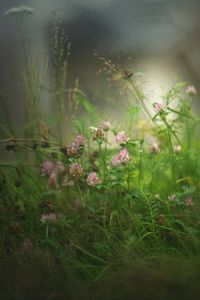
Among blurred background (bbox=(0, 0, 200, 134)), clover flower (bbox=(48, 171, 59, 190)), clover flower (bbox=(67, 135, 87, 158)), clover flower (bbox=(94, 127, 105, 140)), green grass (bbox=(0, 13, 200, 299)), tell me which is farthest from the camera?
blurred background (bbox=(0, 0, 200, 134))

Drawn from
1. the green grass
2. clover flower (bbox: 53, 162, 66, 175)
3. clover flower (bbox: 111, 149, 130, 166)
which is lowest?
the green grass

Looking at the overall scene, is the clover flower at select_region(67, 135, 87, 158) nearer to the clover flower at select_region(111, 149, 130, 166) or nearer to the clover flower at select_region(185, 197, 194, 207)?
the clover flower at select_region(111, 149, 130, 166)

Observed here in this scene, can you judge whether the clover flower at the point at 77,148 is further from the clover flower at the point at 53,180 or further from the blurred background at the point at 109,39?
the blurred background at the point at 109,39

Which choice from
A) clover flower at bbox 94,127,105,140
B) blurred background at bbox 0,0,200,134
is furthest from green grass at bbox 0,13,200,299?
blurred background at bbox 0,0,200,134

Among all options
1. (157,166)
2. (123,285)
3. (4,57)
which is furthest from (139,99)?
(4,57)

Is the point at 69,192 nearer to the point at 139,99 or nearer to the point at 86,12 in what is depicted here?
the point at 139,99

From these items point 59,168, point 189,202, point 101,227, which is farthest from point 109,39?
point 101,227

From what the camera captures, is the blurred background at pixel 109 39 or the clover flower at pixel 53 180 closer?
the clover flower at pixel 53 180

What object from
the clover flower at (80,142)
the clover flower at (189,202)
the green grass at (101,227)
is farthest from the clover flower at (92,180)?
the clover flower at (189,202)

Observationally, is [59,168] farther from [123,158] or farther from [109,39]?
[109,39]
